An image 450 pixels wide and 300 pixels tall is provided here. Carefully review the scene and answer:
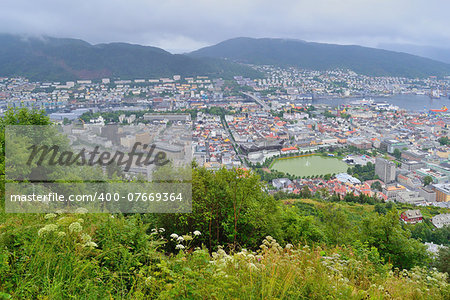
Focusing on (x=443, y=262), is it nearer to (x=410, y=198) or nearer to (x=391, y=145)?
(x=410, y=198)

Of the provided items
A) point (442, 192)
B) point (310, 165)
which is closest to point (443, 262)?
point (442, 192)

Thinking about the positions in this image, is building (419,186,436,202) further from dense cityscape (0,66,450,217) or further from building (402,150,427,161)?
building (402,150,427,161)

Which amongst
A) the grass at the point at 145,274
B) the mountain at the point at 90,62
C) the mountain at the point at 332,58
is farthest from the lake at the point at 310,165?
the mountain at the point at 332,58

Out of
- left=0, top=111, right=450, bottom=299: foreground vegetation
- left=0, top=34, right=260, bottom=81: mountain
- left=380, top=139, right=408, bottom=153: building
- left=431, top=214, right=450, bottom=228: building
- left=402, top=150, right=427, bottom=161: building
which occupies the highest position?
left=0, top=34, right=260, bottom=81: mountain

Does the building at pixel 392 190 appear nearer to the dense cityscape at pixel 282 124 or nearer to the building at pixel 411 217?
the dense cityscape at pixel 282 124

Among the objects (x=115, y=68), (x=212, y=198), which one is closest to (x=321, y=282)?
(x=212, y=198)

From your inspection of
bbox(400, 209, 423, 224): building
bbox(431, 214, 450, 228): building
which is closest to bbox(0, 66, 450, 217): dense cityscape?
bbox(400, 209, 423, 224): building
